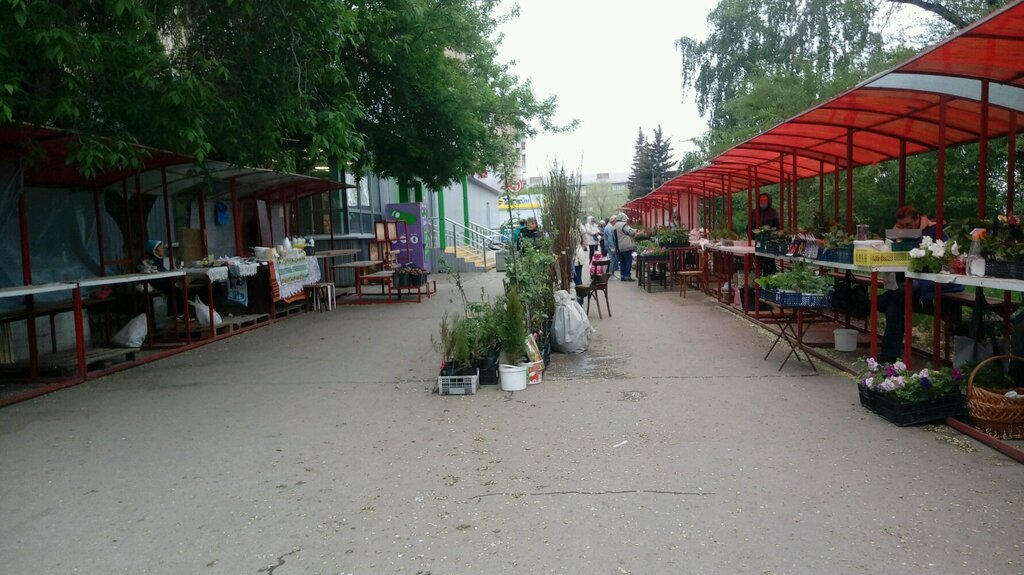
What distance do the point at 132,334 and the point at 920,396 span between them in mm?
8966

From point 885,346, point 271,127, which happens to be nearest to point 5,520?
point 271,127

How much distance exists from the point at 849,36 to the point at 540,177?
1718 cm

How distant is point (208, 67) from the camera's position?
8562 millimetres

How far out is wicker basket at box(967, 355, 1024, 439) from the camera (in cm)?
514

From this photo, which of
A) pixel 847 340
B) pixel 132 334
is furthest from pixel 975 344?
pixel 132 334

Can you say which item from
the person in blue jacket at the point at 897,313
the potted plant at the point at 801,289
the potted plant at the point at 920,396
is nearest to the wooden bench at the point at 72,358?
the potted plant at the point at 801,289

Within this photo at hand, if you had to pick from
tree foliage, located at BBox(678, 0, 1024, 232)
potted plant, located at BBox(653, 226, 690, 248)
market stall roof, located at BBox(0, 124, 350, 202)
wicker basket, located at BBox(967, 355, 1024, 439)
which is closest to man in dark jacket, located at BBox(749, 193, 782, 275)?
tree foliage, located at BBox(678, 0, 1024, 232)

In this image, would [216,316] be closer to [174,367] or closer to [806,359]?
[174,367]

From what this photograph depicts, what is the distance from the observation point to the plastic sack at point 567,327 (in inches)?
366


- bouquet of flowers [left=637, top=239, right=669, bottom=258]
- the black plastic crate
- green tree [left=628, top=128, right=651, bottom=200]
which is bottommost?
the black plastic crate

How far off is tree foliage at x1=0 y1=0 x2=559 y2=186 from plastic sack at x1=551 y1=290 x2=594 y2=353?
11.2 ft

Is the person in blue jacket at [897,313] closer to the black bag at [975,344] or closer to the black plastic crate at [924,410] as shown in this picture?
the black bag at [975,344]

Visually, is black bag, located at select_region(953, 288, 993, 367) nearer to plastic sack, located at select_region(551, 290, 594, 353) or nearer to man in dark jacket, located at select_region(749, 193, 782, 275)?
plastic sack, located at select_region(551, 290, 594, 353)

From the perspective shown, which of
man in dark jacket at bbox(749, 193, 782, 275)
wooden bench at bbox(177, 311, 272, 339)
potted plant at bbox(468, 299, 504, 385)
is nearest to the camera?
potted plant at bbox(468, 299, 504, 385)
